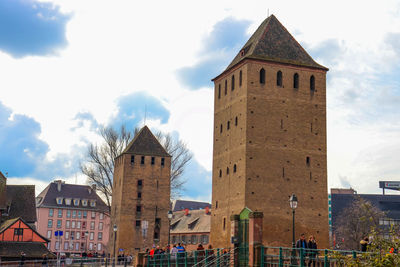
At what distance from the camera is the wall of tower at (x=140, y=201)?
55.6 meters

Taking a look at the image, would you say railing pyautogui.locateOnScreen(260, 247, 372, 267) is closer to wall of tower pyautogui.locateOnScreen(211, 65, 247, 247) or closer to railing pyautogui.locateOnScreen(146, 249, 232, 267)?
railing pyautogui.locateOnScreen(146, 249, 232, 267)

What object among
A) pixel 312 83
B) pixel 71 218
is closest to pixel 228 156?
pixel 312 83

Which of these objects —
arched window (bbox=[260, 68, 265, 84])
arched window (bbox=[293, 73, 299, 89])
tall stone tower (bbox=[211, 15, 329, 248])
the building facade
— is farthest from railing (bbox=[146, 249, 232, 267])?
the building facade

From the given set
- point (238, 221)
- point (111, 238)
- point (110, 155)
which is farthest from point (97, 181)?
point (238, 221)

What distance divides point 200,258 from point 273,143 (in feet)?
47.9

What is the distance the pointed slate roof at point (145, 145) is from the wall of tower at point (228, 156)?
17.3m

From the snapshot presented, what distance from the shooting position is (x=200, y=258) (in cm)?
2397

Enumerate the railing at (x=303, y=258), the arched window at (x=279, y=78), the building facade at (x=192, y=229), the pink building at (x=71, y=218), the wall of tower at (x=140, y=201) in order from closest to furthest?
the railing at (x=303, y=258) → the arched window at (x=279, y=78) → the wall of tower at (x=140, y=201) → the building facade at (x=192, y=229) → the pink building at (x=71, y=218)

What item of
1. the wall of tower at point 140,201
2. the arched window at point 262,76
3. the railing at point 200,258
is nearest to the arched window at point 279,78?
the arched window at point 262,76

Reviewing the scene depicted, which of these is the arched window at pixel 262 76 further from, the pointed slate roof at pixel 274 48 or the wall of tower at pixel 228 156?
the wall of tower at pixel 228 156

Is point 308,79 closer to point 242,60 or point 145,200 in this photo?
point 242,60

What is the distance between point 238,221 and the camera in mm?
24672

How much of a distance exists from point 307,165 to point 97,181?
76.9 ft

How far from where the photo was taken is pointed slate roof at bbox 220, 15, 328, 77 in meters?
38.6
